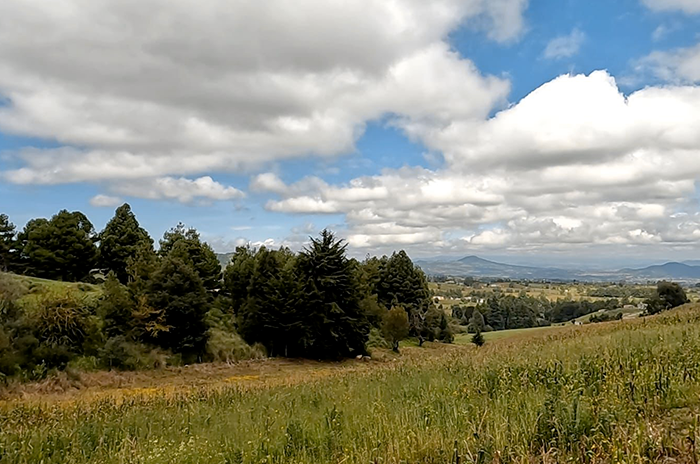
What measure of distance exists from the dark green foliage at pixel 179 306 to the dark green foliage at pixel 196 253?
19.0ft

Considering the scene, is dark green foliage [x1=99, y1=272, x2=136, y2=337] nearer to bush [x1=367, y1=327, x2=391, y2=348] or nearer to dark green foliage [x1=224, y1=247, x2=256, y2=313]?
dark green foliage [x1=224, y1=247, x2=256, y2=313]

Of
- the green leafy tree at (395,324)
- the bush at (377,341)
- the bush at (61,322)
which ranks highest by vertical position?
the bush at (61,322)

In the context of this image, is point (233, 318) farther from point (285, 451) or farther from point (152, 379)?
point (285, 451)

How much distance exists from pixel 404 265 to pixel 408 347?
41.6 feet

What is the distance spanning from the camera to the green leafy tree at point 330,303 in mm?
39500

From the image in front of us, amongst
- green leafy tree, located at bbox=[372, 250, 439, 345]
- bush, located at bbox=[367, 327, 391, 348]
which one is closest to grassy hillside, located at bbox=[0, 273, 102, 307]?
bush, located at bbox=[367, 327, 391, 348]

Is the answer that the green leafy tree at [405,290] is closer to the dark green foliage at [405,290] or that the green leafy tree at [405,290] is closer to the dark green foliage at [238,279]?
the dark green foliage at [405,290]

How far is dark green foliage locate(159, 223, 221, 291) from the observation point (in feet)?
140

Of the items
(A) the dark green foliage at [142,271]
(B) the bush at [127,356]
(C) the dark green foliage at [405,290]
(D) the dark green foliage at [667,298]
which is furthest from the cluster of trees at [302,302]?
(D) the dark green foliage at [667,298]

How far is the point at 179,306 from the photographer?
32375 mm

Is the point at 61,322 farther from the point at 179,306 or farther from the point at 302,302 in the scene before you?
the point at 302,302

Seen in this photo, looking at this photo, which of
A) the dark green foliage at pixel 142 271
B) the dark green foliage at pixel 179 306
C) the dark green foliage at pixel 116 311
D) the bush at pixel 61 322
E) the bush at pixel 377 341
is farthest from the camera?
the bush at pixel 377 341

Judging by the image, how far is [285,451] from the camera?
4.80 metres

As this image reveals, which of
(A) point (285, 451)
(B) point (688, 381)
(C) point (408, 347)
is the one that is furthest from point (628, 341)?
(C) point (408, 347)
